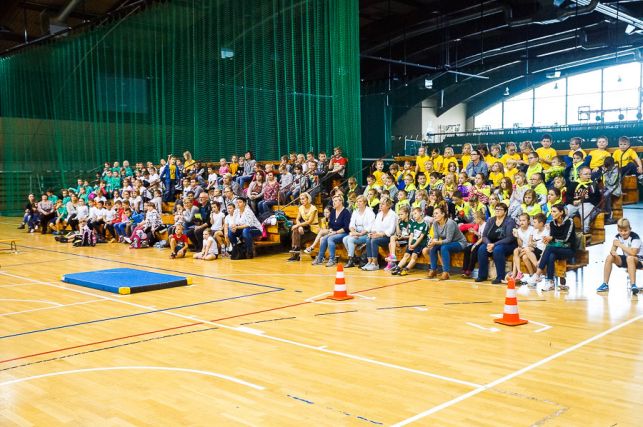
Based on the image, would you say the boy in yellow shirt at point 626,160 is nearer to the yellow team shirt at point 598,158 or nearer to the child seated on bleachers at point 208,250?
the yellow team shirt at point 598,158

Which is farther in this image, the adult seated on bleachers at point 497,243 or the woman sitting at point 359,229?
the woman sitting at point 359,229

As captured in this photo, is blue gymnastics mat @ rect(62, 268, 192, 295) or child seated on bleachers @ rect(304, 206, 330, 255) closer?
blue gymnastics mat @ rect(62, 268, 192, 295)

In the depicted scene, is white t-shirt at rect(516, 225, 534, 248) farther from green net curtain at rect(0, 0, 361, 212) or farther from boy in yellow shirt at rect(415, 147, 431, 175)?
green net curtain at rect(0, 0, 361, 212)

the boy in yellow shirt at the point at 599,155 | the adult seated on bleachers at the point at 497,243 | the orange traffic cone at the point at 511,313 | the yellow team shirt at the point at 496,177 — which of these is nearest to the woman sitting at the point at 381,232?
the adult seated on bleachers at the point at 497,243

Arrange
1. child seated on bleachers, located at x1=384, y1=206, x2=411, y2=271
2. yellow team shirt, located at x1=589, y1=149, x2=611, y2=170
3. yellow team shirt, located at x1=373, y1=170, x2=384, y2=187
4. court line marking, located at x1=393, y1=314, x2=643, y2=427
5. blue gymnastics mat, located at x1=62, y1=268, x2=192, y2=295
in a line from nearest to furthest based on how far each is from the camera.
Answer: court line marking, located at x1=393, y1=314, x2=643, y2=427 < blue gymnastics mat, located at x1=62, y1=268, x2=192, y2=295 < child seated on bleachers, located at x1=384, y1=206, x2=411, y2=271 < yellow team shirt, located at x1=589, y1=149, x2=611, y2=170 < yellow team shirt, located at x1=373, y1=170, x2=384, y2=187

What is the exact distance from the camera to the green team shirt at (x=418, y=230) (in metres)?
10.3

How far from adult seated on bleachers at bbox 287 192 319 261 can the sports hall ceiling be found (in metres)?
9.33

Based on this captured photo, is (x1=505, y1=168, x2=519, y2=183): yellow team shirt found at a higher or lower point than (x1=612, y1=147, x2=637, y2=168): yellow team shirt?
lower

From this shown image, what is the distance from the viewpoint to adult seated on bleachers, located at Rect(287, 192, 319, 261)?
12.4 m

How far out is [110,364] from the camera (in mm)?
5516

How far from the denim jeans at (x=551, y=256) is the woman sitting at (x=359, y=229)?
324cm

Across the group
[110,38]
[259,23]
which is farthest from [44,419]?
[110,38]

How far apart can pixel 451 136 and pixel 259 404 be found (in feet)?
70.0

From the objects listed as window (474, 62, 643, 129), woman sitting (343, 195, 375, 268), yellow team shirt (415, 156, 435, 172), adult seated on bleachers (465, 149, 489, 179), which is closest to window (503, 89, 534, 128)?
window (474, 62, 643, 129)
